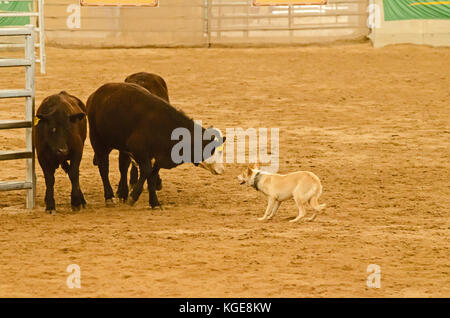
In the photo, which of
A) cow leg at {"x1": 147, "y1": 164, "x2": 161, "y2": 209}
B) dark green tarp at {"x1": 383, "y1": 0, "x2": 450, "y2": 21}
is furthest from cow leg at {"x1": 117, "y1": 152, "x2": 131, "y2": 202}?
dark green tarp at {"x1": 383, "y1": 0, "x2": 450, "y2": 21}

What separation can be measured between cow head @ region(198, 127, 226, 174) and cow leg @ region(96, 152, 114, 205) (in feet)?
3.32

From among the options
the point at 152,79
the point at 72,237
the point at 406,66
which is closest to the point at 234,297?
the point at 72,237

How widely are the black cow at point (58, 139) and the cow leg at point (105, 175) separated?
459 mm

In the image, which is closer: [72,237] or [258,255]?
[258,255]

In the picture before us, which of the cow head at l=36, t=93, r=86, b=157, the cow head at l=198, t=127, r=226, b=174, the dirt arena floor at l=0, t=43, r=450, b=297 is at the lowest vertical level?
the dirt arena floor at l=0, t=43, r=450, b=297

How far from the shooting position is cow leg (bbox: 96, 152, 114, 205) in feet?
32.1

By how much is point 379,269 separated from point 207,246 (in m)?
1.51

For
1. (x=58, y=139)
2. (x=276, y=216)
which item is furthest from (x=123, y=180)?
(x=276, y=216)

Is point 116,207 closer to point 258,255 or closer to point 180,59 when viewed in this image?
point 258,255

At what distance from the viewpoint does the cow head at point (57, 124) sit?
29.2 ft

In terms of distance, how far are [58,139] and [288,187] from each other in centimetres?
228

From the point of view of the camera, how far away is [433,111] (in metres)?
15.6

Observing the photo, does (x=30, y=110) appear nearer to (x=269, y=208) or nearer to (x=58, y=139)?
(x=58, y=139)

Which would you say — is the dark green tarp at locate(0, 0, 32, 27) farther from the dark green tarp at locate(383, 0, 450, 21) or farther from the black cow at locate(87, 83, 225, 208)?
the black cow at locate(87, 83, 225, 208)
